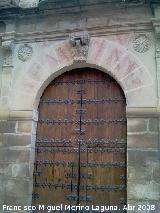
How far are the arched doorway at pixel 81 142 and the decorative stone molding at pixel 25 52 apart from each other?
57 cm

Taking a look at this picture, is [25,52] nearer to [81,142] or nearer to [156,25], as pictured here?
[81,142]

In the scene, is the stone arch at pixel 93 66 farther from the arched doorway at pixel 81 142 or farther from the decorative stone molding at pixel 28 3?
the decorative stone molding at pixel 28 3

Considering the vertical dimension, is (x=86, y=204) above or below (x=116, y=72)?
below

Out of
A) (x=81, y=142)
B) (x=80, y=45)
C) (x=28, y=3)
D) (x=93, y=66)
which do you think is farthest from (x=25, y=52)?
(x=81, y=142)

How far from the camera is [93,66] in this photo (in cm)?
510

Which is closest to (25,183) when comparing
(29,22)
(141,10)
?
(29,22)

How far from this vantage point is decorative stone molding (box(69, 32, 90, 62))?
5047 millimetres

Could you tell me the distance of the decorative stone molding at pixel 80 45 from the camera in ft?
16.6

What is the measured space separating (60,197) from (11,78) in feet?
6.53

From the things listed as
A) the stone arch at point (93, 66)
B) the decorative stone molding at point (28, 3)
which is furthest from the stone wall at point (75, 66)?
the decorative stone molding at point (28, 3)

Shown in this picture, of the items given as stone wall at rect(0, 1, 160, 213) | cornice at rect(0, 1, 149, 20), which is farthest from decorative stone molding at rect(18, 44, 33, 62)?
cornice at rect(0, 1, 149, 20)

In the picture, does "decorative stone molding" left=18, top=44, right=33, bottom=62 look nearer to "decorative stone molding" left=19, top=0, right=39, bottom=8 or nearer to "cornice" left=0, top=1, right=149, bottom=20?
"cornice" left=0, top=1, right=149, bottom=20

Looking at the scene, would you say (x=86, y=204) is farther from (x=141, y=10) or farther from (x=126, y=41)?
(x=141, y=10)

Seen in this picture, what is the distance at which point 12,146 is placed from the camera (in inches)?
200
